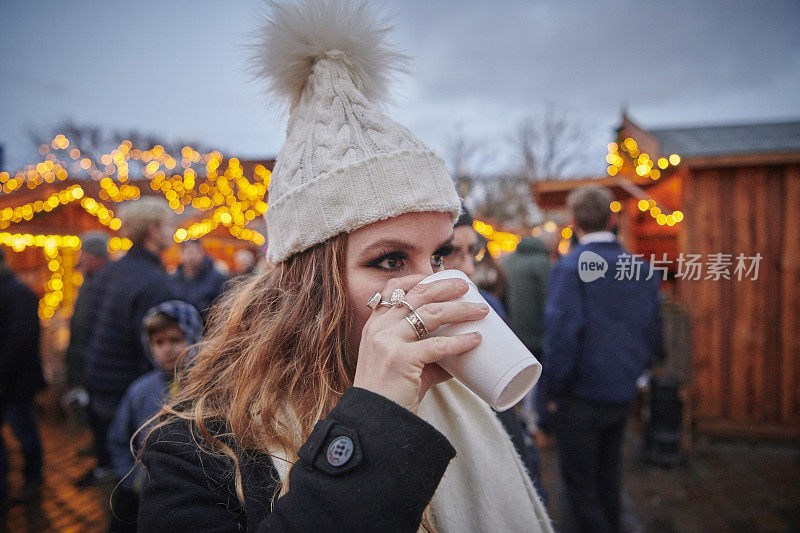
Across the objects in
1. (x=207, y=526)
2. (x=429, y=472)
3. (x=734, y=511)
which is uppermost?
(x=429, y=472)

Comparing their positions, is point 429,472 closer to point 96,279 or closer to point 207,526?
point 207,526

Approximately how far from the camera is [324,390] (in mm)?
1052

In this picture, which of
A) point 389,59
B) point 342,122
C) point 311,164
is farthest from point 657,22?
point 311,164

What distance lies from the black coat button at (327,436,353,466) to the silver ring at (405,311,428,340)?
0.82 ft

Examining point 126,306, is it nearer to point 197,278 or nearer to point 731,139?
point 197,278

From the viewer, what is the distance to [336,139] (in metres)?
1.17

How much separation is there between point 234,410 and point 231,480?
0.52 feet

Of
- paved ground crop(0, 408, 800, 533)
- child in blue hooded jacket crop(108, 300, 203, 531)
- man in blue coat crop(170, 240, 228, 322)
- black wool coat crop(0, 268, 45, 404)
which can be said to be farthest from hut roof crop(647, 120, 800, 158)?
black wool coat crop(0, 268, 45, 404)

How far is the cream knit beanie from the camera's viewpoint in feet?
3.64

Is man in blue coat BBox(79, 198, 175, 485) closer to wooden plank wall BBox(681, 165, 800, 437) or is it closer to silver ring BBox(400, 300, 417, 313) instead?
silver ring BBox(400, 300, 417, 313)

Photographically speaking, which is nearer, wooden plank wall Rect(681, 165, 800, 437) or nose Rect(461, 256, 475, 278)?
nose Rect(461, 256, 475, 278)

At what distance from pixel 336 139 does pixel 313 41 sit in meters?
0.38

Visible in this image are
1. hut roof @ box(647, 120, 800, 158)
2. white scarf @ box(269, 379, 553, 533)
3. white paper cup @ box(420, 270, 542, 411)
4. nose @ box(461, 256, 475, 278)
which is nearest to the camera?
white paper cup @ box(420, 270, 542, 411)

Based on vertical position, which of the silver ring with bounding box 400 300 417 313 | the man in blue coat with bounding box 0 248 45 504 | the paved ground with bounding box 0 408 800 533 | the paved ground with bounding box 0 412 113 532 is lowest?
the paved ground with bounding box 0 412 113 532
